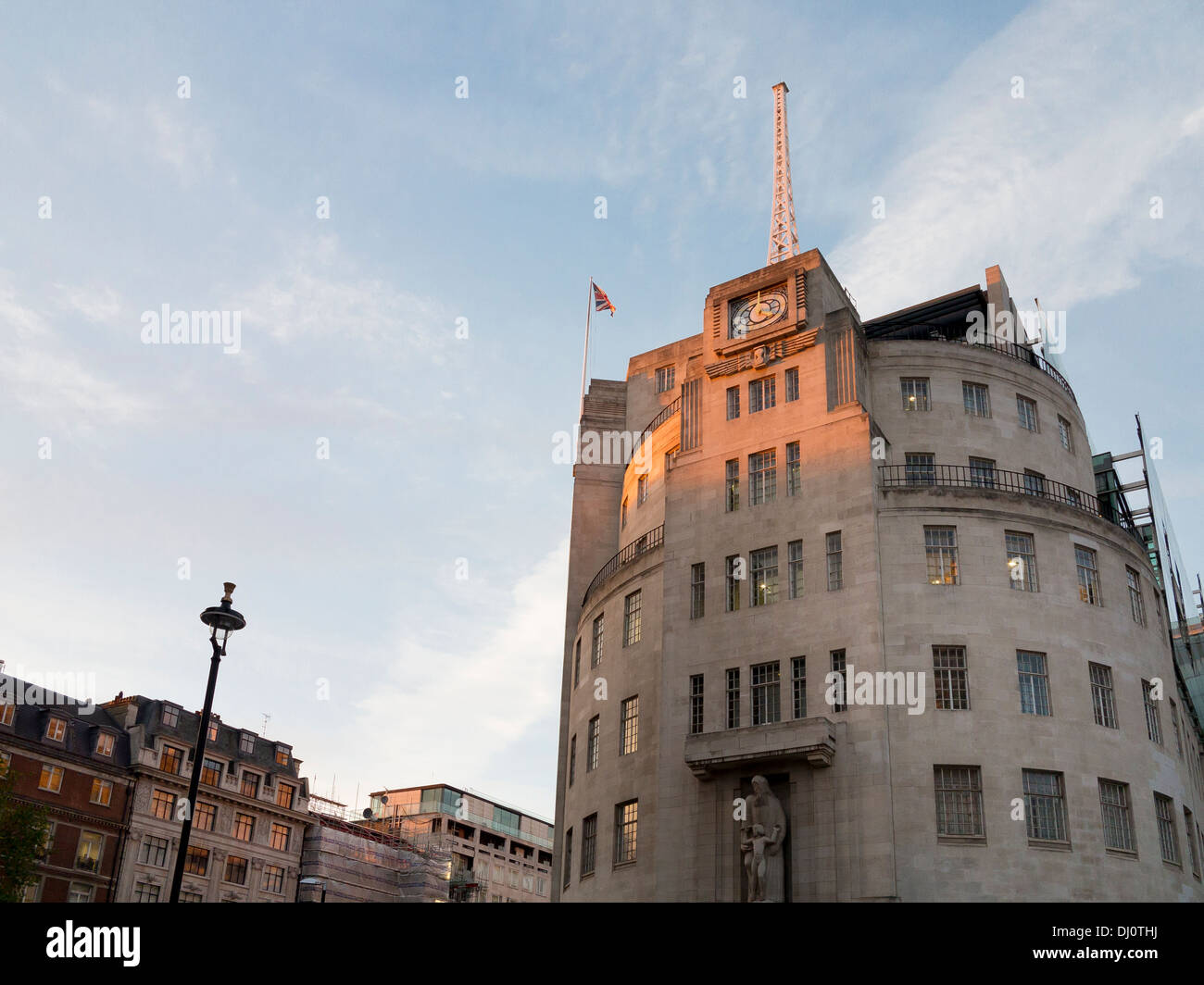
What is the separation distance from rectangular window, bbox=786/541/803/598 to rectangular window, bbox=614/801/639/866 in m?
11.4

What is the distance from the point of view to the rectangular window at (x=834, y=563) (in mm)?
45625

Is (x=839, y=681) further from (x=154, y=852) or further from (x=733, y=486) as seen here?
(x=154, y=852)

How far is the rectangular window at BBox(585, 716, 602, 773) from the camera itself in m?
53.1

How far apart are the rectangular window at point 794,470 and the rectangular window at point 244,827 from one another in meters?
61.2

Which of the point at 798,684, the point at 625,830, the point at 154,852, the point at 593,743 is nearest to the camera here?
the point at 798,684

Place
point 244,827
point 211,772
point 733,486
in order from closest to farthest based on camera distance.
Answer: point 733,486, point 211,772, point 244,827

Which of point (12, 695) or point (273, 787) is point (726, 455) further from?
point (273, 787)

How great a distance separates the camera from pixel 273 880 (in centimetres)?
9250

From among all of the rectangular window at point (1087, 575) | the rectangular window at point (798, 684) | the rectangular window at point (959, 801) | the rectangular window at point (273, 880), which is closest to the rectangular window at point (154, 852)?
the rectangular window at point (273, 880)

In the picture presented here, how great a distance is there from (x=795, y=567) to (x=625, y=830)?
13396mm

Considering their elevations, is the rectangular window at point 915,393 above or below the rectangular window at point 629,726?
above

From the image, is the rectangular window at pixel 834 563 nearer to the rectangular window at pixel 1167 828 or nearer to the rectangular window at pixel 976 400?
the rectangular window at pixel 976 400

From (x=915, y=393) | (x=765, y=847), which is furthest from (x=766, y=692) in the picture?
(x=915, y=393)
